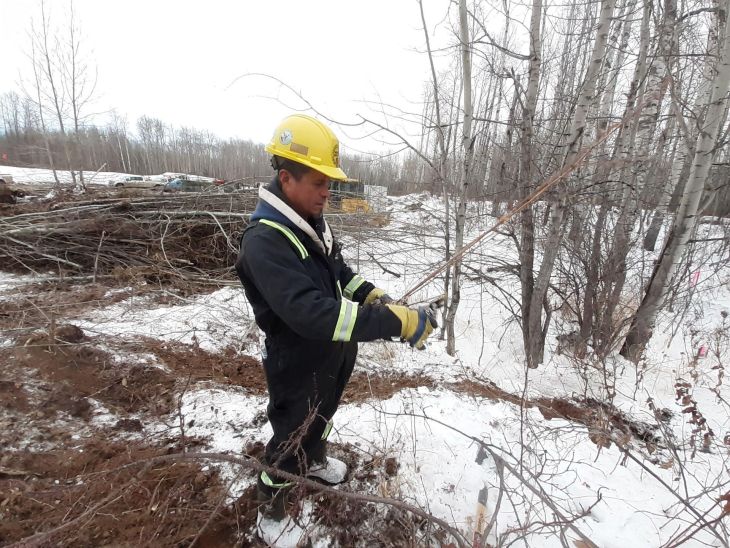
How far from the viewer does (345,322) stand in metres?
1.38

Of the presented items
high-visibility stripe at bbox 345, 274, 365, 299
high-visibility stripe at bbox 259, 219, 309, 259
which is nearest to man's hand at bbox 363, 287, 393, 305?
high-visibility stripe at bbox 345, 274, 365, 299

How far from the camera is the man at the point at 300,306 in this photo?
137 cm

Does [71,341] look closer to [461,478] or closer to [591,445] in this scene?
[461,478]

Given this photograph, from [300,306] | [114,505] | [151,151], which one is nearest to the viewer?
[300,306]

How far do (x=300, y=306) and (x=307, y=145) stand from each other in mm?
754

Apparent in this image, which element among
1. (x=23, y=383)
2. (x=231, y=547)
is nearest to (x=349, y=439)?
(x=231, y=547)

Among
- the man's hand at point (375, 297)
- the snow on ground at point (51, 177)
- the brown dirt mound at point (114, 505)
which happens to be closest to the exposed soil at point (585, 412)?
the man's hand at point (375, 297)

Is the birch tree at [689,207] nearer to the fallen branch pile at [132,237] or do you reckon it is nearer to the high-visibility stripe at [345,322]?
the high-visibility stripe at [345,322]

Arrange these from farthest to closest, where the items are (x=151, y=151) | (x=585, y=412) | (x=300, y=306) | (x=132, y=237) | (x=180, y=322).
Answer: (x=151, y=151) → (x=132, y=237) → (x=180, y=322) → (x=585, y=412) → (x=300, y=306)

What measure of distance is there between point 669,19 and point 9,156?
51.2 m

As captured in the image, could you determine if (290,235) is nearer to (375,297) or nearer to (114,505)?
(375,297)

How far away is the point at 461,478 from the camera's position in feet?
7.44

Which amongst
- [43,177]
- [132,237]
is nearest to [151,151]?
[43,177]

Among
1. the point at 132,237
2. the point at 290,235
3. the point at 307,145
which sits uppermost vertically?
the point at 307,145
